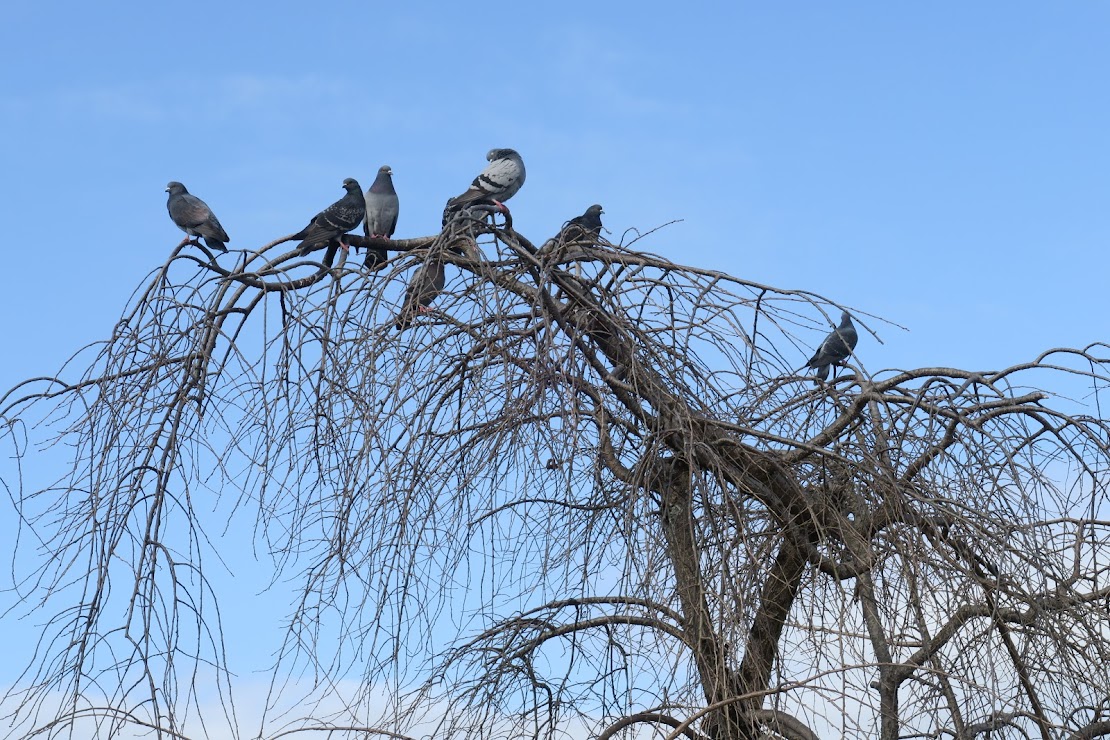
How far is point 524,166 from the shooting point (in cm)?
622

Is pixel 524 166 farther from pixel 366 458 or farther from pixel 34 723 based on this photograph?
pixel 34 723

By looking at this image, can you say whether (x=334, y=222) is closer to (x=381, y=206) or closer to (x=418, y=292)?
(x=381, y=206)

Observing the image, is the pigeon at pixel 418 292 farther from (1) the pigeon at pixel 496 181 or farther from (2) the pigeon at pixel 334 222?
(1) the pigeon at pixel 496 181

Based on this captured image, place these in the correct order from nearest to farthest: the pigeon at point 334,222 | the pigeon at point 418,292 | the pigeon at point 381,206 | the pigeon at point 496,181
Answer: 1. the pigeon at point 418,292
2. the pigeon at point 334,222
3. the pigeon at point 496,181
4. the pigeon at point 381,206

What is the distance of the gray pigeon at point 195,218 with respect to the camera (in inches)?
218

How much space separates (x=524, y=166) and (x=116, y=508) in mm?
3730

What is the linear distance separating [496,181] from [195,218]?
1510 millimetres

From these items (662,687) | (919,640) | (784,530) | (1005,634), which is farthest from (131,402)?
(1005,634)

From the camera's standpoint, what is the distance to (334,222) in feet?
15.9

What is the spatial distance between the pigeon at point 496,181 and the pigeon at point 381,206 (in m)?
0.53

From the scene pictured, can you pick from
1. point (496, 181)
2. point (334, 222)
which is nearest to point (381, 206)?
point (496, 181)

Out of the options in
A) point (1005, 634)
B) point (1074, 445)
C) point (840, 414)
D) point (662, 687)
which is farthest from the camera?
point (840, 414)

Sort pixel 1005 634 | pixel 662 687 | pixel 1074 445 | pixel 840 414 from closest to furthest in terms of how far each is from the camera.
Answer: pixel 662 687, pixel 1005 634, pixel 1074 445, pixel 840 414

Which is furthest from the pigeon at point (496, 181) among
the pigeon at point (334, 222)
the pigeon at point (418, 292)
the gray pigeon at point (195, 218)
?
the pigeon at point (418, 292)
